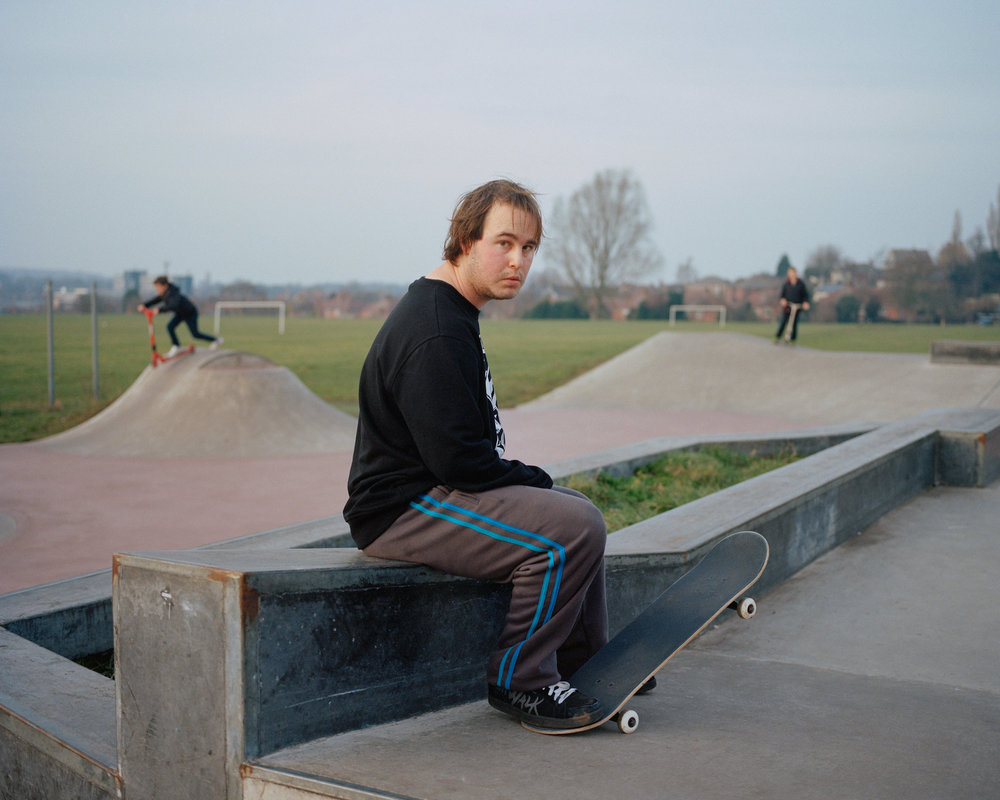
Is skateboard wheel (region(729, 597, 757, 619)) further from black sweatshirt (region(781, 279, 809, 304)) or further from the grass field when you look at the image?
black sweatshirt (region(781, 279, 809, 304))

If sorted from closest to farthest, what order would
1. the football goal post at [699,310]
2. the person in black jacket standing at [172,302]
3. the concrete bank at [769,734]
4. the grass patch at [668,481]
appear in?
the concrete bank at [769,734]
the grass patch at [668,481]
the person in black jacket standing at [172,302]
the football goal post at [699,310]

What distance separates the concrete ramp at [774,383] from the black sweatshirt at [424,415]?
15523 millimetres

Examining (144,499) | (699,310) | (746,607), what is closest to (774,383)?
(144,499)

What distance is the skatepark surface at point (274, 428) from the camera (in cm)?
809

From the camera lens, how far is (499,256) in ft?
9.23

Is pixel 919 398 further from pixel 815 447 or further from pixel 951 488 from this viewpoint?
pixel 951 488

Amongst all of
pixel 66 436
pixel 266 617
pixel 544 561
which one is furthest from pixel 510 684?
Answer: pixel 66 436

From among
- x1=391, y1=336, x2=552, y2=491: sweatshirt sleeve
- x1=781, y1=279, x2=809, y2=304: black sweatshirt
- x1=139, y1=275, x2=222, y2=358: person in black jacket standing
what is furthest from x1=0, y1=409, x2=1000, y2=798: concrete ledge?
x1=781, y1=279, x2=809, y2=304: black sweatshirt

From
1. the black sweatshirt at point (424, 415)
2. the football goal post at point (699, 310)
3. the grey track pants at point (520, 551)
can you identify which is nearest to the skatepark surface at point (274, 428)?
the black sweatshirt at point (424, 415)

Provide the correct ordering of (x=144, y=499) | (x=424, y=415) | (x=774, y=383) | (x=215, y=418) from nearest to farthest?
1. (x=424, y=415)
2. (x=144, y=499)
3. (x=215, y=418)
4. (x=774, y=383)

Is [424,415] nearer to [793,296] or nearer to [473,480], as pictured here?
[473,480]

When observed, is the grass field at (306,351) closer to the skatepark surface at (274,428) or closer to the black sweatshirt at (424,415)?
the skatepark surface at (274,428)

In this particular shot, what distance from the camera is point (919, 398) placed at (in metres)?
17.9

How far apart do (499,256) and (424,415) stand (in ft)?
1.80
